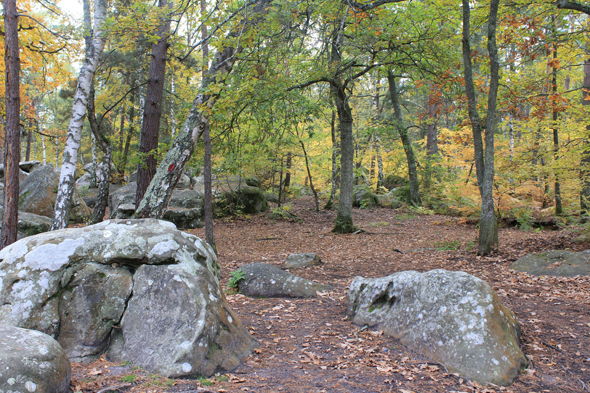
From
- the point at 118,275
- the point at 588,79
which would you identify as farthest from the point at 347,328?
the point at 588,79

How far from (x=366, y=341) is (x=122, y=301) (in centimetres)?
260

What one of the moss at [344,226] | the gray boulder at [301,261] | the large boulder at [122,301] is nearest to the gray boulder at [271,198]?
the moss at [344,226]

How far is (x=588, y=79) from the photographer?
11.2 metres

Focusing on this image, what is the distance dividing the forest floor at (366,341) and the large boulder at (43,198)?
725cm

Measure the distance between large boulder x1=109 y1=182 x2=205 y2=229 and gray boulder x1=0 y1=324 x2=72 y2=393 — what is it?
32.6 ft

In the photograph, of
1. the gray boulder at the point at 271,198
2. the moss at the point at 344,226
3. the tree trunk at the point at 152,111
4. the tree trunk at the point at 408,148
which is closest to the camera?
the tree trunk at the point at 152,111

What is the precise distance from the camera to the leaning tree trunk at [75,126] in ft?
23.9

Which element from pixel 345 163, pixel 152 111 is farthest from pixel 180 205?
pixel 345 163

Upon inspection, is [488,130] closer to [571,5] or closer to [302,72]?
[571,5]

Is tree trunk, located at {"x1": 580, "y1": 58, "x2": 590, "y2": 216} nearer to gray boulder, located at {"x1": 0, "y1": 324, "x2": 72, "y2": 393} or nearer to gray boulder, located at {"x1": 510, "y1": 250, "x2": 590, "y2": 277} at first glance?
gray boulder, located at {"x1": 510, "y1": 250, "x2": 590, "y2": 277}

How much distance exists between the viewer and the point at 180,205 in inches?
514

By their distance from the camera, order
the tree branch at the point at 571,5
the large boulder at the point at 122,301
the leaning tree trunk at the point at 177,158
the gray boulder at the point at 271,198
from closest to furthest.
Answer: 1. the large boulder at the point at 122,301
2. the tree branch at the point at 571,5
3. the leaning tree trunk at the point at 177,158
4. the gray boulder at the point at 271,198

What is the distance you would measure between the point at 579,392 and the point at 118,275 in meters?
4.16

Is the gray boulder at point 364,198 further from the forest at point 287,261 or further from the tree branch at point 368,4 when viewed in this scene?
the tree branch at point 368,4
